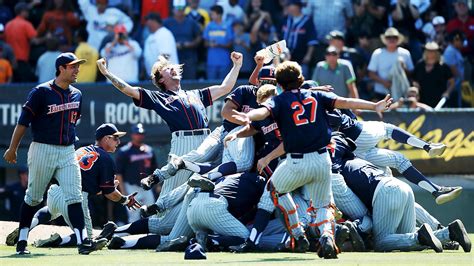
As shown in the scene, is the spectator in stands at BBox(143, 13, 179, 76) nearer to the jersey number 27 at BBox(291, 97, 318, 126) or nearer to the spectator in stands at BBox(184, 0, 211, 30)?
the spectator in stands at BBox(184, 0, 211, 30)

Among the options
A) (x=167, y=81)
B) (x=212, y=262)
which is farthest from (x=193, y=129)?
(x=212, y=262)

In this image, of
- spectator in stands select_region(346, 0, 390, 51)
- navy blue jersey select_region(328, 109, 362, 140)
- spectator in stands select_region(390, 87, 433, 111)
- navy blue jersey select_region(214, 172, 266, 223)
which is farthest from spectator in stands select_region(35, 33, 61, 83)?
navy blue jersey select_region(214, 172, 266, 223)

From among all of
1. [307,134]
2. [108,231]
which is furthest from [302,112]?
[108,231]

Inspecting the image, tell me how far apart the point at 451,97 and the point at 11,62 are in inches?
280

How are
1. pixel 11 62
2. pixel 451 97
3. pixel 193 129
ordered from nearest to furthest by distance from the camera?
pixel 193 129 → pixel 451 97 → pixel 11 62

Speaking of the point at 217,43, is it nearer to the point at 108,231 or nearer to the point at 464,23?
the point at 464,23

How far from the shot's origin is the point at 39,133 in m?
11.4

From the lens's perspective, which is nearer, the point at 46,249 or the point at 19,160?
the point at 46,249

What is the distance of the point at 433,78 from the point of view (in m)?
17.9

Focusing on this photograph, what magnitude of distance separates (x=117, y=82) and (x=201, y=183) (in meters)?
1.62

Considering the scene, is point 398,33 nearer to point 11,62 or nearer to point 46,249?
point 11,62

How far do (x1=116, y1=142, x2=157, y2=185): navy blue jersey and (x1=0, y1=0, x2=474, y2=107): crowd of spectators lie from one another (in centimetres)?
158

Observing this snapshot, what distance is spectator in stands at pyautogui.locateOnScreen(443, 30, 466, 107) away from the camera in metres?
18.0

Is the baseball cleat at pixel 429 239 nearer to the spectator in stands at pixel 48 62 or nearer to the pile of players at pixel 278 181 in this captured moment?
the pile of players at pixel 278 181
